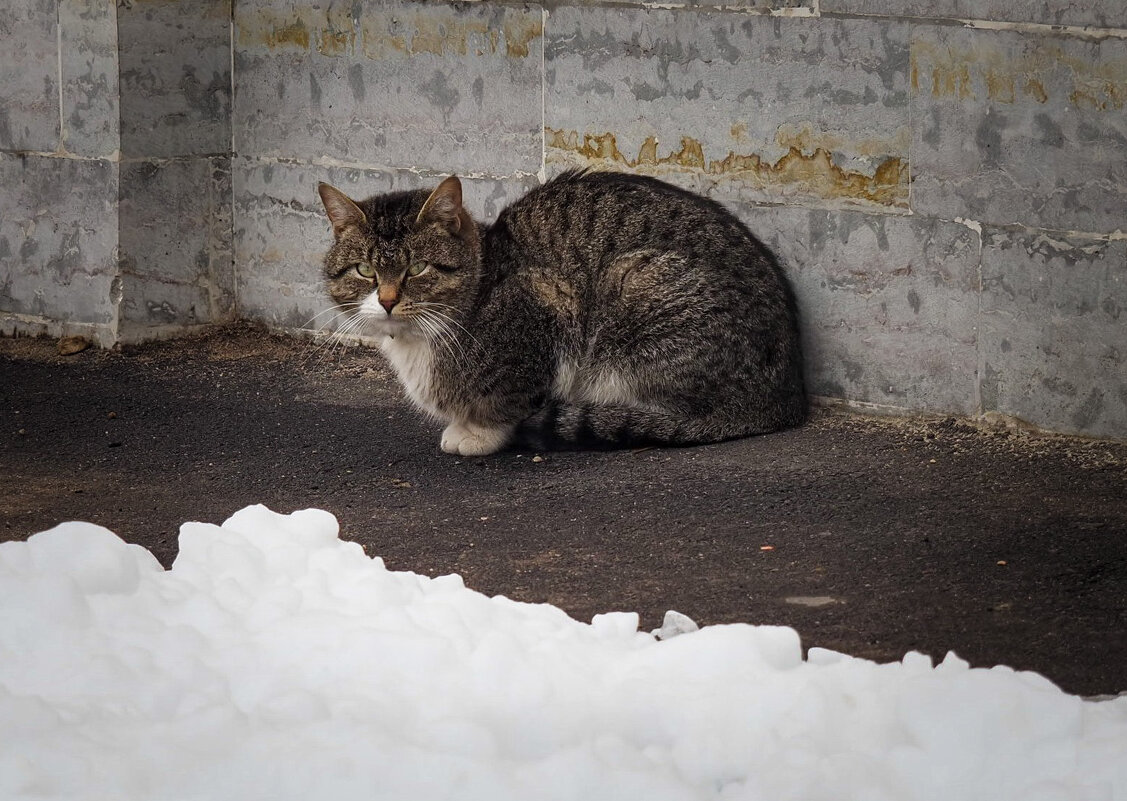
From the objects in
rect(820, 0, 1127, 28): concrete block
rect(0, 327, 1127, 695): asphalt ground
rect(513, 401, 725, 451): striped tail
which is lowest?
rect(0, 327, 1127, 695): asphalt ground

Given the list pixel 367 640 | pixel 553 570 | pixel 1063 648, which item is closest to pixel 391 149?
pixel 553 570

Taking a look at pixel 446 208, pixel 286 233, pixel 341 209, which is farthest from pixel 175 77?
pixel 446 208

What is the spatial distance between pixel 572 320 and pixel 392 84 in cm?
183

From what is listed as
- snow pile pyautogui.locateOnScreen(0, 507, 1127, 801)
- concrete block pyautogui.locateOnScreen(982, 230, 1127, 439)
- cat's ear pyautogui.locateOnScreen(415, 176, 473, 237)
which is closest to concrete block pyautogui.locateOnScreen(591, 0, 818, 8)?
concrete block pyautogui.locateOnScreen(982, 230, 1127, 439)

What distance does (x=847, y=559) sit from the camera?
4.36m

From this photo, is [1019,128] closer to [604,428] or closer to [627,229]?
[627,229]

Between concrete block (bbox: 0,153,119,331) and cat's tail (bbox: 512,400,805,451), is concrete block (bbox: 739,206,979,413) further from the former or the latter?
concrete block (bbox: 0,153,119,331)

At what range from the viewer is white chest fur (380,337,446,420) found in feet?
18.2

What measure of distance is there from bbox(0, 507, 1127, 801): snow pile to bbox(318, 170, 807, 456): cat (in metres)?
1.64

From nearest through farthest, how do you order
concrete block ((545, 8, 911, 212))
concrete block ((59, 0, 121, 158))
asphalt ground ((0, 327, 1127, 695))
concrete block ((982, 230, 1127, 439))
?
asphalt ground ((0, 327, 1127, 695)) → concrete block ((982, 230, 1127, 439)) → concrete block ((545, 8, 911, 212)) → concrete block ((59, 0, 121, 158))

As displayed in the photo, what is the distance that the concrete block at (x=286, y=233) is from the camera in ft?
23.2

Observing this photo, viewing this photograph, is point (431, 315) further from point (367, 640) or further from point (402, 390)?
point (367, 640)

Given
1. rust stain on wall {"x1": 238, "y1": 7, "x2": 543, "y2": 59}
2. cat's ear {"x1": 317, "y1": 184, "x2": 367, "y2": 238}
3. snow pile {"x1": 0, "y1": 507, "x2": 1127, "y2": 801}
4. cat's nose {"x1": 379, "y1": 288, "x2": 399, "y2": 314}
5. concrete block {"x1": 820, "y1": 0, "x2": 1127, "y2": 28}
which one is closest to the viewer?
snow pile {"x1": 0, "y1": 507, "x2": 1127, "y2": 801}

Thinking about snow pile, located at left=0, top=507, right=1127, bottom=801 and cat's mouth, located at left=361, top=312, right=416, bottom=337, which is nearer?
snow pile, located at left=0, top=507, right=1127, bottom=801
